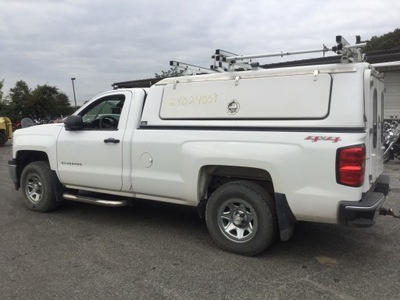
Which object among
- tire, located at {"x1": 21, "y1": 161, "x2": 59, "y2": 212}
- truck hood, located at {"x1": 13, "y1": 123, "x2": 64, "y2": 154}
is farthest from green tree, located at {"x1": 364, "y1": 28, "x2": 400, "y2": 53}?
tire, located at {"x1": 21, "y1": 161, "x2": 59, "y2": 212}

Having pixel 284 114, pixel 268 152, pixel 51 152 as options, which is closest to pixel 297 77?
pixel 284 114

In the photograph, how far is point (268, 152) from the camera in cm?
436

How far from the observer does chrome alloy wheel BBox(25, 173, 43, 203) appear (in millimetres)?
6582

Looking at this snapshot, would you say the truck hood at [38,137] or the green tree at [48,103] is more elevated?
the green tree at [48,103]

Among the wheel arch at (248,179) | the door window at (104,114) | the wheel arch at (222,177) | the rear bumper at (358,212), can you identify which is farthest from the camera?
the door window at (104,114)

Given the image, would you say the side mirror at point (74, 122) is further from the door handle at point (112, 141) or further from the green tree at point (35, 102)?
the green tree at point (35, 102)

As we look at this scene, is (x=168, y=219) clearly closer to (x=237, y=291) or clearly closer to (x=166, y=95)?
(x=166, y=95)

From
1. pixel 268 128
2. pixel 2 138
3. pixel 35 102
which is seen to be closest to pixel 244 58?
pixel 268 128

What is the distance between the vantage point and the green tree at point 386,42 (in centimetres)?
3616

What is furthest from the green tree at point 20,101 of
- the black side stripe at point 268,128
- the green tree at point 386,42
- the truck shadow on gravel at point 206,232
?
the black side stripe at point 268,128

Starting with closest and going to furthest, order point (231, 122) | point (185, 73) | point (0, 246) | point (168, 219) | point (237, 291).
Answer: point (237, 291), point (231, 122), point (0, 246), point (185, 73), point (168, 219)

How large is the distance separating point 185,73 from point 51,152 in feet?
7.73

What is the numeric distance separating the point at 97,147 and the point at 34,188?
1.67 metres

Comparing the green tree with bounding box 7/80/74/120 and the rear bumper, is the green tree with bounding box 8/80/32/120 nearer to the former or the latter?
the green tree with bounding box 7/80/74/120
